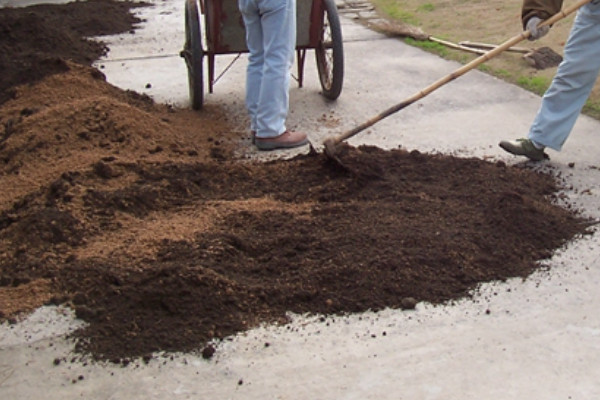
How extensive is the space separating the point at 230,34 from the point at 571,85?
97.4 inches

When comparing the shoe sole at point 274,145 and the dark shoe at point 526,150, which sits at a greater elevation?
the dark shoe at point 526,150

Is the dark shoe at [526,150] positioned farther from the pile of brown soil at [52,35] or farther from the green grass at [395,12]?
the green grass at [395,12]

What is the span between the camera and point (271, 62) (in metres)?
5.13

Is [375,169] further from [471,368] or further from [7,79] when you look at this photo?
[7,79]

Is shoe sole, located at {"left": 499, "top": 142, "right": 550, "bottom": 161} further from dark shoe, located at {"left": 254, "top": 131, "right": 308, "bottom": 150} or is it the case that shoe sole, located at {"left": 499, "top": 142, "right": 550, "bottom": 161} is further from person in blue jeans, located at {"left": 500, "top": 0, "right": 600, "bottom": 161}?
dark shoe, located at {"left": 254, "top": 131, "right": 308, "bottom": 150}

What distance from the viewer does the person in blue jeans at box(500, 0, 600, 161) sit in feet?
15.1

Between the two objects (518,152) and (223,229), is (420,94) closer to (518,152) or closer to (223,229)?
(518,152)

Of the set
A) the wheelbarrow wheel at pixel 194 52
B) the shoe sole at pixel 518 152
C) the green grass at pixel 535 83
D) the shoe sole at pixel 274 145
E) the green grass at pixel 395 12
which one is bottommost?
the green grass at pixel 395 12

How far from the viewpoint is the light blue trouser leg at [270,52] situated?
4.98 metres

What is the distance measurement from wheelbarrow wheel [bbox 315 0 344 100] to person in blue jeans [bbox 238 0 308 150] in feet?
2.05

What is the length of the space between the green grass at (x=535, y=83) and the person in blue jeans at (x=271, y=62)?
2.16 meters

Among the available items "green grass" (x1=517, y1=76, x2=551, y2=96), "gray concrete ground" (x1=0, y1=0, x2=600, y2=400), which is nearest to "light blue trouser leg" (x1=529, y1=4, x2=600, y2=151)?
"gray concrete ground" (x1=0, y1=0, x2=600, y2=400)

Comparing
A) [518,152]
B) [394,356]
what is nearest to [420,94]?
[518,152]

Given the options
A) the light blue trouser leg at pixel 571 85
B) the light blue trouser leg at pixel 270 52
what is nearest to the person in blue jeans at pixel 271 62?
the light blue trouser leg at pixel 270 52
